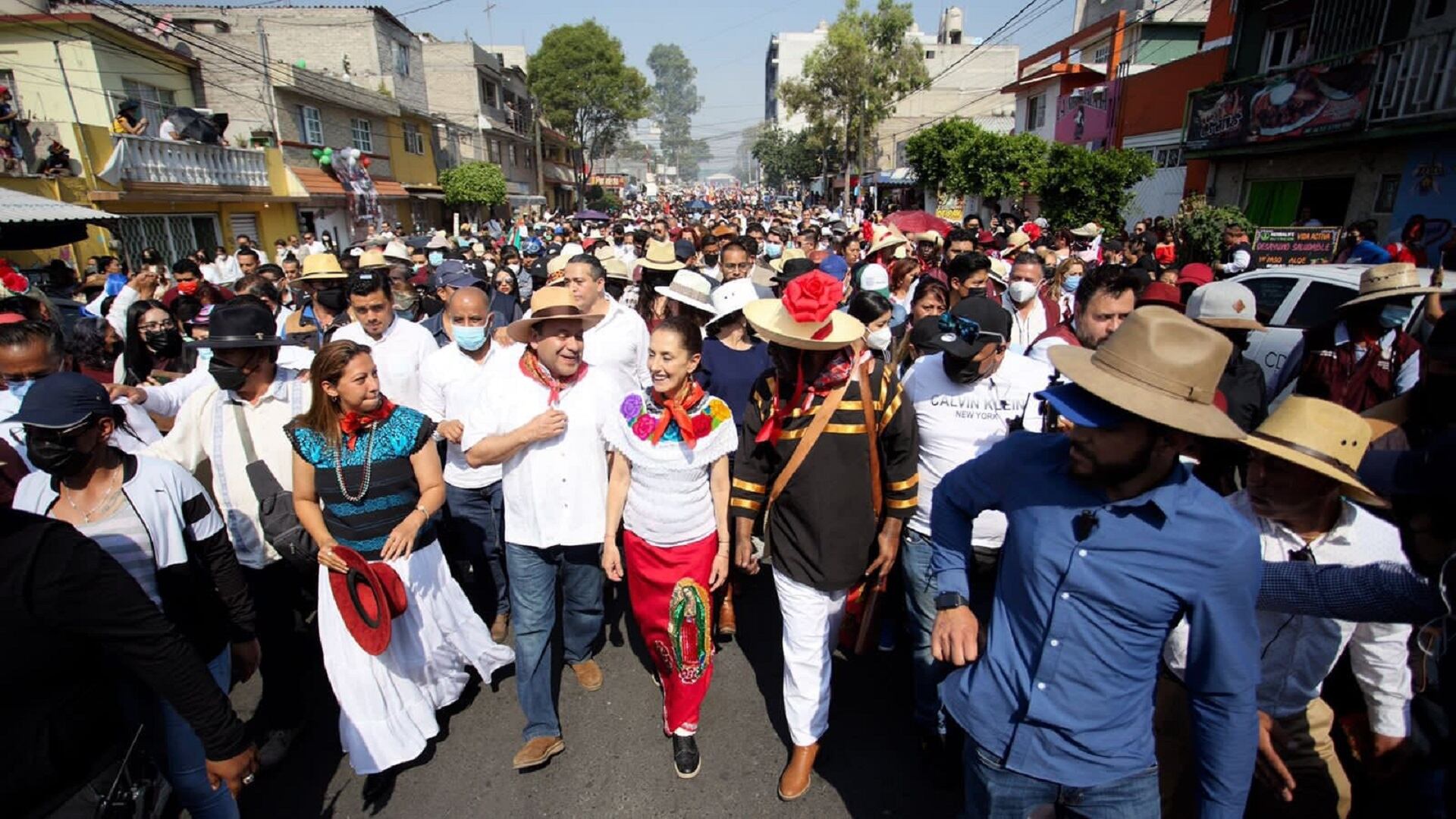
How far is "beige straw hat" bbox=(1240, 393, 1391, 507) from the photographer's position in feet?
6.23

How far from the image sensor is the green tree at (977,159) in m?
20.7

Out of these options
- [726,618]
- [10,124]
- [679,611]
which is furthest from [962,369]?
[10,124]

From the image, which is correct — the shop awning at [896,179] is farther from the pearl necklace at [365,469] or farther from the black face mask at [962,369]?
the pearl necklace at [365,469]

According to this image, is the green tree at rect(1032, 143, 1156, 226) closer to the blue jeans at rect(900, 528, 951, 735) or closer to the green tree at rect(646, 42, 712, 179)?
the blue jeans at rect(900, 528, 951, 735)

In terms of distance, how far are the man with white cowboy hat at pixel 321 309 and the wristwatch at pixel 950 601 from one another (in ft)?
16.4

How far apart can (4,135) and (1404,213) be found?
80.0 feet

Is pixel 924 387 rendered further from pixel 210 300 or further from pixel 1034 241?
pixel 1034 241

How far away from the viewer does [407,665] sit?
3.13 meters

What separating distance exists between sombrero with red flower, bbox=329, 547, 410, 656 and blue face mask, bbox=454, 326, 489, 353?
1.70 metres

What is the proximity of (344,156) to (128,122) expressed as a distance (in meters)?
8.63

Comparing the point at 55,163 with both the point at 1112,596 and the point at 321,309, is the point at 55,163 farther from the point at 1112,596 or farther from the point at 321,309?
the point at 1112,596

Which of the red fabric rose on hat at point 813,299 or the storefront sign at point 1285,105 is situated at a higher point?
the storefront sign at point 1285,105

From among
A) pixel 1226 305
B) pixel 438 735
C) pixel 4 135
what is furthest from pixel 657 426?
pixel 4 135

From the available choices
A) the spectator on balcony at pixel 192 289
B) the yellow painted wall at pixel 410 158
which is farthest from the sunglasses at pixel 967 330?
the yellow painted wall at pixel 410 158
